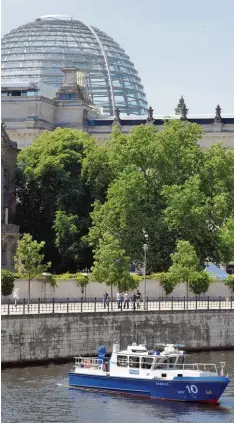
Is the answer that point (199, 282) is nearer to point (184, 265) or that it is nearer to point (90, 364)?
point (184, 265)

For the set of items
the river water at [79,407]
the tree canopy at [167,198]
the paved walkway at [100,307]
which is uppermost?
the tree canopy at [167,198]

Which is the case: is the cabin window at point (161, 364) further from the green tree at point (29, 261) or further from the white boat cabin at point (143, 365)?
the green tree at point (29, 261)

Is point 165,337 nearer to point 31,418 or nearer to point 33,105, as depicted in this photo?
point 31,418

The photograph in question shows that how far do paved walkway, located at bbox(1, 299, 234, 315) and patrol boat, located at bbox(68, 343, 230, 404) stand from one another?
959 centimetres

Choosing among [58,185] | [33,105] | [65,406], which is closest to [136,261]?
[58,185]

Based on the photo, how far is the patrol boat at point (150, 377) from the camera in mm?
73125

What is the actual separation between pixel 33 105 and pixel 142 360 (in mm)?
100606

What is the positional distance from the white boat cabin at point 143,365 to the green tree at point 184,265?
1177 inches

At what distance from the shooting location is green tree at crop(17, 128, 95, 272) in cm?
12075

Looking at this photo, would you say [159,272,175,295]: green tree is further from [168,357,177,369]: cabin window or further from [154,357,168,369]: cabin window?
[154,357,168,369]: cabin window

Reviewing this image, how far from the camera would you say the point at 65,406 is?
2721 inches

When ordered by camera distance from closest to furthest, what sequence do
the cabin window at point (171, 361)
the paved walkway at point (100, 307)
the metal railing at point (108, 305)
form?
the cabin window at point (171, 361), the paved walkway at point (100, 307), the metal railing at point (108, 305)

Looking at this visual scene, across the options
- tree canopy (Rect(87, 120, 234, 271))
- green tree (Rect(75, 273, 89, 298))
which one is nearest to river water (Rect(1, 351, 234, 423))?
green tree (Rect(75, 273, 89, 298))

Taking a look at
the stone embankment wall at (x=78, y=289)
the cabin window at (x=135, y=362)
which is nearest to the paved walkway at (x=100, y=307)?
the stone embankment wall at (x=78, y=289)
